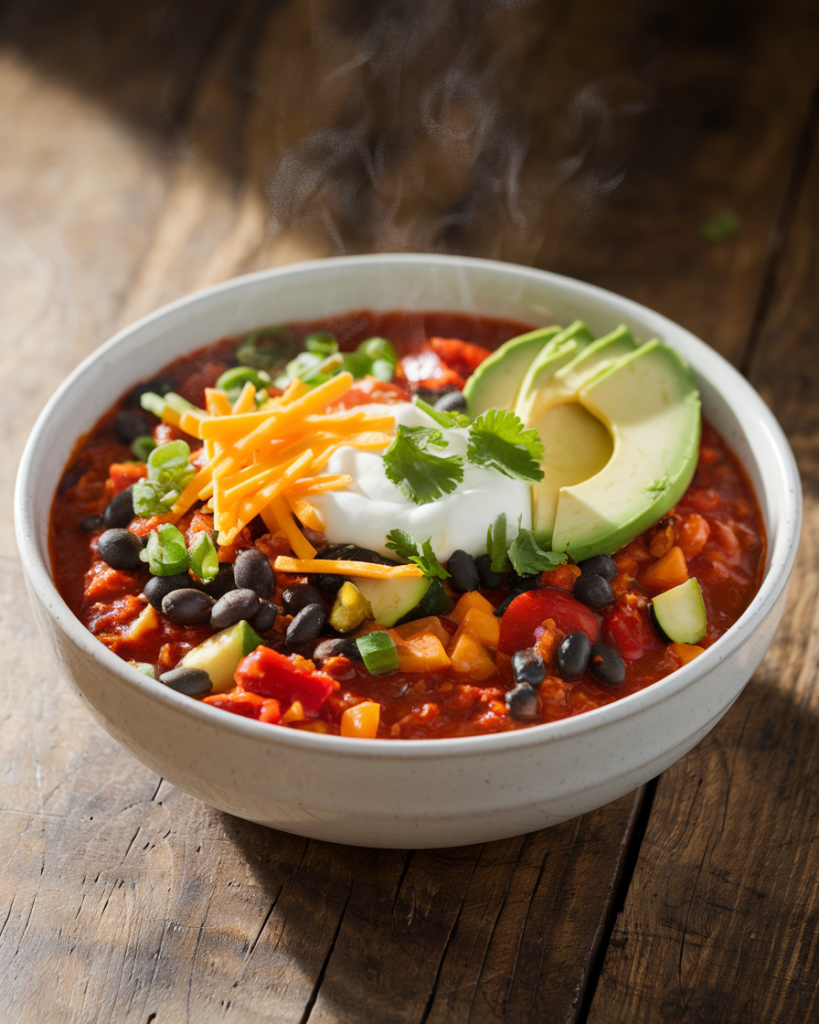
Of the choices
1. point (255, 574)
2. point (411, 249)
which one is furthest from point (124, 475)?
point (411, 249)

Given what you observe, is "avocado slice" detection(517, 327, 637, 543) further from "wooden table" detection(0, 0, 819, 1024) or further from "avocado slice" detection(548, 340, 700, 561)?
"wooden table" detection(0, 0, 819, 1024)

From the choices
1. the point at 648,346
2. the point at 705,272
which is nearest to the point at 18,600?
the point at 648,346

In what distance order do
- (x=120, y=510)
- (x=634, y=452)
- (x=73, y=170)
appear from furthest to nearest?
(x=73, y=170) < (x=634, y=452) < (x=120, y=510)

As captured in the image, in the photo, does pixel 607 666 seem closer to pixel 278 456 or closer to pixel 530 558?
pixel 530 558

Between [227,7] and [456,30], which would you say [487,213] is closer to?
[456,30]

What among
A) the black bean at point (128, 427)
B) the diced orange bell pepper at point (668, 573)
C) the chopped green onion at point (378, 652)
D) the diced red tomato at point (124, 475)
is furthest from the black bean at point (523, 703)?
the black bean at point (128, 427)

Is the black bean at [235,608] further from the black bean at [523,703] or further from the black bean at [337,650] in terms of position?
the black bean at [523,703]
